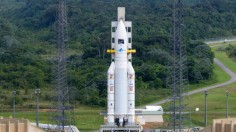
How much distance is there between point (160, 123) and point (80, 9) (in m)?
57.9

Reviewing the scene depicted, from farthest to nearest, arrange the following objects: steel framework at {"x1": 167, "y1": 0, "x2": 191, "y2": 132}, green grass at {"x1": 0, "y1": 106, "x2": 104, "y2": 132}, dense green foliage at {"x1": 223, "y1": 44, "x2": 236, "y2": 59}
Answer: dense green foliage at {"x1": 223, "y1": 44, "x2": 236, "y2": 59}
green grass at {"x1": 0, "y1": 106, "x2": 104, "y2": 132}
steel framework at {"x1": 167, "y1": 0, "x2": 191, "y2": 132}

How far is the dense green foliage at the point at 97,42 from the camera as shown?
80.2m

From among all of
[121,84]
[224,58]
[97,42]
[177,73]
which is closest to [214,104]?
[177,73]

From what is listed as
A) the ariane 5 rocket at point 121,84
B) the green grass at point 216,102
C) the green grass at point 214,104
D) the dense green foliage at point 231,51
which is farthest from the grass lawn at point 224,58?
the ariane 5 rocket at point 121,84

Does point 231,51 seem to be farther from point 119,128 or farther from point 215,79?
point 119,128

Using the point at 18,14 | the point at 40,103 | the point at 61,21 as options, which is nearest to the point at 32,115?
the point at 40,103

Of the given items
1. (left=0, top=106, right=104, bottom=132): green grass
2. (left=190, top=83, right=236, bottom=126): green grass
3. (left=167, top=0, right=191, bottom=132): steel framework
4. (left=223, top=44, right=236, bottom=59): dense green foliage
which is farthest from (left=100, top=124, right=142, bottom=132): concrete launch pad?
(left=223, top=44, right=236, bottom=59): dense green foliage

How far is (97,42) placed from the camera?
93.4 meters

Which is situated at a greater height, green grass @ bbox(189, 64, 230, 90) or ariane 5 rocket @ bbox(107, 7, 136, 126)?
green grass @ bbox(189, 64, 230, 90)

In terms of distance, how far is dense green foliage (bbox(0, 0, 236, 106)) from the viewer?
263 feet

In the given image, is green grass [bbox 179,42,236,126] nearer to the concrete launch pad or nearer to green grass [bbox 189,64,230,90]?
green grass [bbox 189,64,230,90]

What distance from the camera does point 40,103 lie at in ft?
246

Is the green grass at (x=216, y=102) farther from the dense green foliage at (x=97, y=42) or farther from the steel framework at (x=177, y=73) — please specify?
the steel framework at (x=177, y=73)

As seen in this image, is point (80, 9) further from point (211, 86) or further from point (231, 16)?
point (211, 86)
